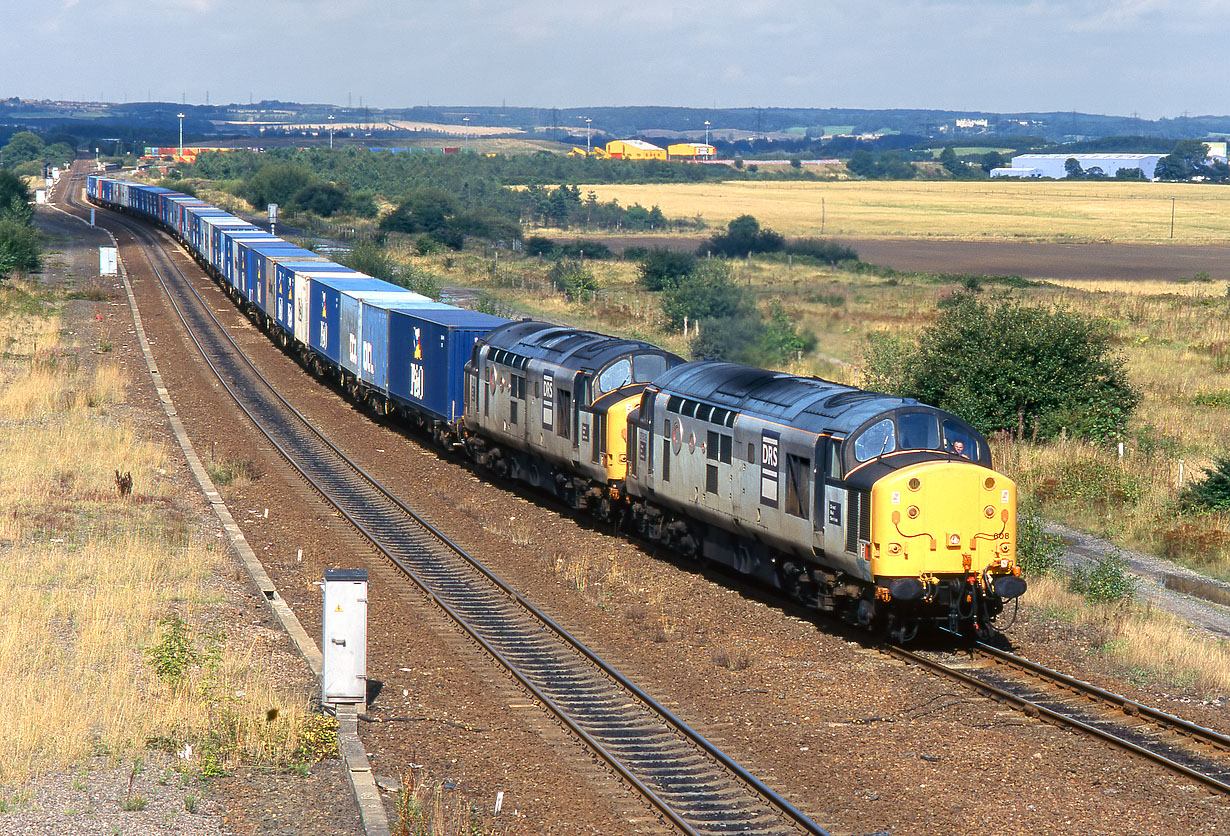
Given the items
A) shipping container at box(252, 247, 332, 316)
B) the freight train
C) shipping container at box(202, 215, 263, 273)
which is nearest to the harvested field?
shipping container at box(202, 215, 263, 273)

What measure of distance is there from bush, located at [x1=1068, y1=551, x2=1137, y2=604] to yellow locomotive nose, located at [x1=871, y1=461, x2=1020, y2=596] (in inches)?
172

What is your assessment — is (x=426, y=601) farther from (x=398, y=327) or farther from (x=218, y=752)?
(x=398, y=327)

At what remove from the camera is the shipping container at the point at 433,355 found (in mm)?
32406

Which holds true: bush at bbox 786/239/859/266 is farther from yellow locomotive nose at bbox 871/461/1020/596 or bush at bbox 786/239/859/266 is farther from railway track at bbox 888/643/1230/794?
railway track at bbox 888/643/1230/794

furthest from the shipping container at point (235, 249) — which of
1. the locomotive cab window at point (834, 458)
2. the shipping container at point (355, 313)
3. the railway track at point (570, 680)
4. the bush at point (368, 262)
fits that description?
the locomotive cab window at point (834, 458)

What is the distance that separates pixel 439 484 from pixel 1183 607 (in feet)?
52.5

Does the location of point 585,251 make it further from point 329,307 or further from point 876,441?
point 876,441

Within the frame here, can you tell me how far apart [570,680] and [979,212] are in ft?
514

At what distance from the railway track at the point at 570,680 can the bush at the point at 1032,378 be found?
1475 centimetres

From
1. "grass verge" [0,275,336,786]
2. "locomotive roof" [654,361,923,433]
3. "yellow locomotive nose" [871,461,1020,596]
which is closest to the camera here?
"grass verge" [0,275,336,786]

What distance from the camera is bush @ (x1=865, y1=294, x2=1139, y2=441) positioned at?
34062mm

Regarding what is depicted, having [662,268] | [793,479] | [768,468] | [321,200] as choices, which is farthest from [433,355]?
[321,200]

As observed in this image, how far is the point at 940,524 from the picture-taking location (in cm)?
1758

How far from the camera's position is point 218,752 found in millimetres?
13172
